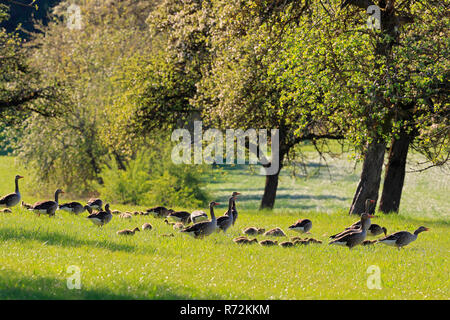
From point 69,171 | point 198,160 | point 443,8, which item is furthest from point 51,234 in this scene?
point 69,171

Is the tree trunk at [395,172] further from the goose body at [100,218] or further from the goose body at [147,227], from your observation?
the goose body at [100,218]

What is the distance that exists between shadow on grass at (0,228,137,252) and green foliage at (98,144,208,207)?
71.4 ft

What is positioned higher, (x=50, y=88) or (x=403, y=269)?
(x=50, y=88)

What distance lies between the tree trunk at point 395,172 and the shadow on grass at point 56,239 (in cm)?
1705

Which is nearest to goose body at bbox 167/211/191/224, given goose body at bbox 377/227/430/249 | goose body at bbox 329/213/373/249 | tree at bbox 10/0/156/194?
goose body at bbox 329/213/373/249

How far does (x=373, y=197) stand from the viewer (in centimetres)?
2728

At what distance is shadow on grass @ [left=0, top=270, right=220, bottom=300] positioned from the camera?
9109 mm

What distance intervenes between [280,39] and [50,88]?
14681mm

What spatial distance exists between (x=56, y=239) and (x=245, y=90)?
1382 cm

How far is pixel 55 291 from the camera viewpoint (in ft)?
30.7

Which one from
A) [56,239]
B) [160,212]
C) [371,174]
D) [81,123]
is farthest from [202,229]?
[81,123]

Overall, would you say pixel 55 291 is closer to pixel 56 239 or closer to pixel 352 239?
pixel 56 239

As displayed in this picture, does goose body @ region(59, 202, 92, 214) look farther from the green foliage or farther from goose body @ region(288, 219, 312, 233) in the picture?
the green foliage
